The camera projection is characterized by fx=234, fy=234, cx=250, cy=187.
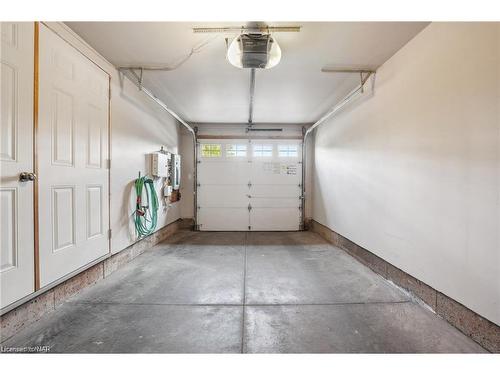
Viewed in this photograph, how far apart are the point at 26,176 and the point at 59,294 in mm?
1067

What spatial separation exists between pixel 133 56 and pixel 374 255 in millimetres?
3606

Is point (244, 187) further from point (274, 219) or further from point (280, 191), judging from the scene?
point (274, 219)

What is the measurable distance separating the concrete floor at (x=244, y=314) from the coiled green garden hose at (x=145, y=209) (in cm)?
52

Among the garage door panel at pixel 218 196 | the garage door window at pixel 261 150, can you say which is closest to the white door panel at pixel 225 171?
the garage door panel at pixel 218 196

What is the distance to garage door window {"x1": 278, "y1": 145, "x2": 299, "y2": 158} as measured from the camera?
5422mm

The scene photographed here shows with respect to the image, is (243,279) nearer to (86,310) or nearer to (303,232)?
(86,310)

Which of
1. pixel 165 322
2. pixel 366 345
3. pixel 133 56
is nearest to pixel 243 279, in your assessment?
pixel 165 322

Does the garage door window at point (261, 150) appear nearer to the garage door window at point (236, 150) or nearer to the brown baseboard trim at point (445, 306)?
the garage door window at point (236, 150)

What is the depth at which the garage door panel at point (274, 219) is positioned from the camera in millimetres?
5395

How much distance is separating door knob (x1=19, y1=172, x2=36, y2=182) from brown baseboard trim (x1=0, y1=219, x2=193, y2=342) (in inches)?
35.4

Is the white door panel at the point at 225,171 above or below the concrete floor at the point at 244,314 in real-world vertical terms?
above

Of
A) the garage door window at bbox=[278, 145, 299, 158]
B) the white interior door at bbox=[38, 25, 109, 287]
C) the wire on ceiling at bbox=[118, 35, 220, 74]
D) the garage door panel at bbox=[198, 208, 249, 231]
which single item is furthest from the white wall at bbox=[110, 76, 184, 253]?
the garage door window at bbox=[278, 145, 299, 158]

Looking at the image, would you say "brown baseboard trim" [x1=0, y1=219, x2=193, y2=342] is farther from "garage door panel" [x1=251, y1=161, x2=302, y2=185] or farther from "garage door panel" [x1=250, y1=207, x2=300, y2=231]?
"garage door panel" [x1=251, y1=161, x2=302, y2=185]

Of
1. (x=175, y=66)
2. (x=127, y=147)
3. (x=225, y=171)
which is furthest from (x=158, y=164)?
(x=225, y=171)
